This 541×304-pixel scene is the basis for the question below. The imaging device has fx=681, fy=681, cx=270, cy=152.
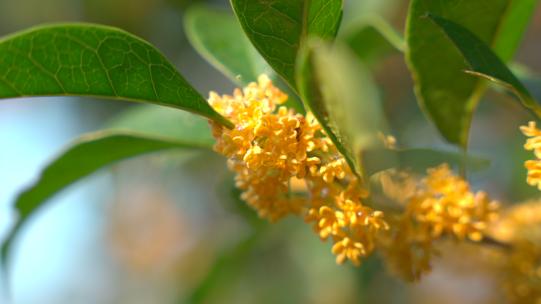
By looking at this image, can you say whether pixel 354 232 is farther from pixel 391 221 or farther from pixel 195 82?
pixel 195 82

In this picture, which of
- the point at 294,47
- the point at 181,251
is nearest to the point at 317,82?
the point at 294,47

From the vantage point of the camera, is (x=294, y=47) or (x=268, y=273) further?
(x=268, y=273)

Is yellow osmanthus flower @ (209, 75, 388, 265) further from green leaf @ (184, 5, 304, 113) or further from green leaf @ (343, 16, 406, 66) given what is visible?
green leaf @ (343, 16, 406, 66)

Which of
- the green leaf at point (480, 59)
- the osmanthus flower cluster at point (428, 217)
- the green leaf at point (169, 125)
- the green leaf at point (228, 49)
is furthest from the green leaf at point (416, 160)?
the green leaf at point (169, 125)

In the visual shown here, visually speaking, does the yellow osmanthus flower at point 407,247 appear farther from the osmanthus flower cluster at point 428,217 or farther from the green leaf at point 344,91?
the green leaf at point 344,91

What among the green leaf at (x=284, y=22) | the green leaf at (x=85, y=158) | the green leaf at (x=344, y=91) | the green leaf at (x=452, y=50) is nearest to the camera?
the green leaf at (x=344, y=91)

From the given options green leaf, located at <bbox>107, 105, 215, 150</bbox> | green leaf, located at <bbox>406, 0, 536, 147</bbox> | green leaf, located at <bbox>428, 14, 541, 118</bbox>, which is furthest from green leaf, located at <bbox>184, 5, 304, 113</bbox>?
green leaf, located at <bbox>428, 14, 541, 118</bbox>
